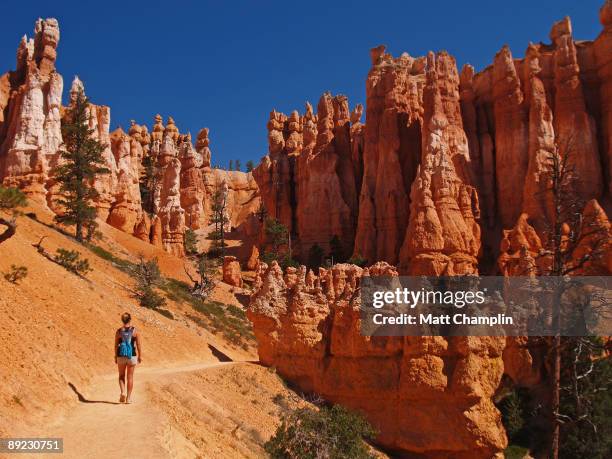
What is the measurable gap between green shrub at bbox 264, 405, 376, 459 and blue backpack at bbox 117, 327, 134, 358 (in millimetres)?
3639

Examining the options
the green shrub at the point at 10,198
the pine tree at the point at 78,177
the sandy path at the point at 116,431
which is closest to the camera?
the sandy path at the point at 116,431

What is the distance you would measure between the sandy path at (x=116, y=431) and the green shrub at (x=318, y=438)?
10.1 ft

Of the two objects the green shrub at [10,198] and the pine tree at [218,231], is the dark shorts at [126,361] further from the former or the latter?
the pine tree at [218,231]

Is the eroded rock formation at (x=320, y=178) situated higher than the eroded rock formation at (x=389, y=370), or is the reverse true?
the eroded rock formation at (x=320, y=178)

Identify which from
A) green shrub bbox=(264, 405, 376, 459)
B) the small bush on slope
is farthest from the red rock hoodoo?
the small bush on slope

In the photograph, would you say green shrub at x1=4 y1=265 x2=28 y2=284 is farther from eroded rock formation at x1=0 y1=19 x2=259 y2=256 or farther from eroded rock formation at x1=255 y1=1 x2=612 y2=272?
eroded rock formation at x1=255 y1=1 x2=612 y2=272

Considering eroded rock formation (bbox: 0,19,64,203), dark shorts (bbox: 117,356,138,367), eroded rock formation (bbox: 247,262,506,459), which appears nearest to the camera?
dark shorts (bbox: 117,356,138,367)

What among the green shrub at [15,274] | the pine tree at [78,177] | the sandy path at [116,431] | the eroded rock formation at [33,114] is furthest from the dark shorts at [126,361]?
the eroded rock formation at [33,114]

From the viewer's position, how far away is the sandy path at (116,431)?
8.68 m

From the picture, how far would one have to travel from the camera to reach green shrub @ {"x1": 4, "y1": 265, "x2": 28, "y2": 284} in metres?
16.9

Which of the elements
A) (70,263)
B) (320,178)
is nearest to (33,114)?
(70,263)

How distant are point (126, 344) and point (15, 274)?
7.40 metres

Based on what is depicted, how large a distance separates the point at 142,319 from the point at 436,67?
34721 millimetres

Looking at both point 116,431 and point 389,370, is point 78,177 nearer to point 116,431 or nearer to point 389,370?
point 389,370
